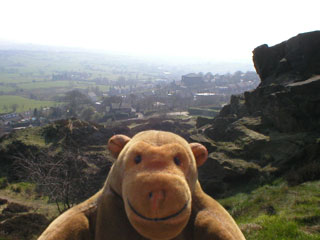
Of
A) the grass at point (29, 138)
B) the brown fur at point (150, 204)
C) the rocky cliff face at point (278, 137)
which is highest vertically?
the brown fur at point (150, 204)

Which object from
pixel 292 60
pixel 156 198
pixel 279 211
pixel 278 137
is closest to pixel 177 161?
pixel 156 198

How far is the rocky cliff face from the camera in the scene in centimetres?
913

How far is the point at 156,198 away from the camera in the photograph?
186 cm

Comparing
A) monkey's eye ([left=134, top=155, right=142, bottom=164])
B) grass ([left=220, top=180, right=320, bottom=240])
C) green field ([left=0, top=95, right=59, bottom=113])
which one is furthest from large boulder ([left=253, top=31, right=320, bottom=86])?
green field ([left=0, top=95, right=59, bottom=113])

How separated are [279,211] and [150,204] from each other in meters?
5.09

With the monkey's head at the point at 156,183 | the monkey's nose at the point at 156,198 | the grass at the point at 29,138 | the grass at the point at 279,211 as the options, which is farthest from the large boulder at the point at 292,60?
the grass at the point at 29,138

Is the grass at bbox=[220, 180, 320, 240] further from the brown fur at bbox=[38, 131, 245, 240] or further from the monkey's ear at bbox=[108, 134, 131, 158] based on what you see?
the monkey's ear at bbox=[108, 134, 131, 158]

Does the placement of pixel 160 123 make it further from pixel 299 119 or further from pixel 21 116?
pixel 21 116

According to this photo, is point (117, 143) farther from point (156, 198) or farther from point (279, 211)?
point (279, 211)

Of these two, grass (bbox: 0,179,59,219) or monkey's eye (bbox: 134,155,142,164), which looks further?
grass (bbox: 0,179,59,219)

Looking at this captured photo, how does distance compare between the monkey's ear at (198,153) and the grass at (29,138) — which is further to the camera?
the grass at (29,138)

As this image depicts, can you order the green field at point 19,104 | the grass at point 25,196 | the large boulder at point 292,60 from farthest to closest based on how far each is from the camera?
the green field at point 19,104
the large boulder at point 292,60
the grass at point 25,196

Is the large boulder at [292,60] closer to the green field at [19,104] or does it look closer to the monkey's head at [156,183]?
the monkey's head at [156,183]

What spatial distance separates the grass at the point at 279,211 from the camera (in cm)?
452
